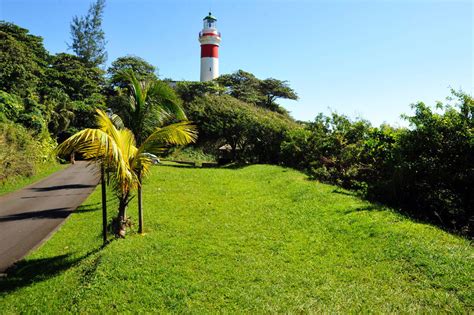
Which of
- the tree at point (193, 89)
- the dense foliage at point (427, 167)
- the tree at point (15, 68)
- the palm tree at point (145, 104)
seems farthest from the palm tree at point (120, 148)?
the tree at point (193, 89)

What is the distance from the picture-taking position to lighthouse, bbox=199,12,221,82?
41.8 metres

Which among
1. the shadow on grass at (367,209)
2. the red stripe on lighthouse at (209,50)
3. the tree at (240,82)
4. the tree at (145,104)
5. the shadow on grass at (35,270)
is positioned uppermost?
the red stripe on lighthouse at (209,50)

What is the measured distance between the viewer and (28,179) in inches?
655

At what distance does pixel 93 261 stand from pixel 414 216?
678cm

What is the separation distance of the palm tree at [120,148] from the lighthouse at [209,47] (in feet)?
119

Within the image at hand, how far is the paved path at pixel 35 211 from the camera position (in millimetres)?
7488

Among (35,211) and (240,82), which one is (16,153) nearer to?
(35,211)

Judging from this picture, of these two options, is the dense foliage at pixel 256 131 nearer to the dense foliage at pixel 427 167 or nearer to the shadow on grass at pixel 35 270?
the dense foliage at pixel 427 167

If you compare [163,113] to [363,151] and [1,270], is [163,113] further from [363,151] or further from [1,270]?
[363,151]

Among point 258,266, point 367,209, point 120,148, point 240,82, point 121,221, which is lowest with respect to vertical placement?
point 258,266

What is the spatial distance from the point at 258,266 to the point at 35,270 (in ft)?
13.0

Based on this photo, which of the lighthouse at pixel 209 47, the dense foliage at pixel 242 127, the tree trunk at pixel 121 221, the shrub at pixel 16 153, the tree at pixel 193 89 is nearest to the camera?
the tree trunk at pixel 121 221

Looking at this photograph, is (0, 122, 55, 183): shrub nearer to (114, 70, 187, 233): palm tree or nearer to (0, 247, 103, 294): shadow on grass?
(114, 70, 187, 233): palm tree

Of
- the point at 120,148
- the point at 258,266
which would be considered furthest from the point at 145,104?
the point at 258,266
